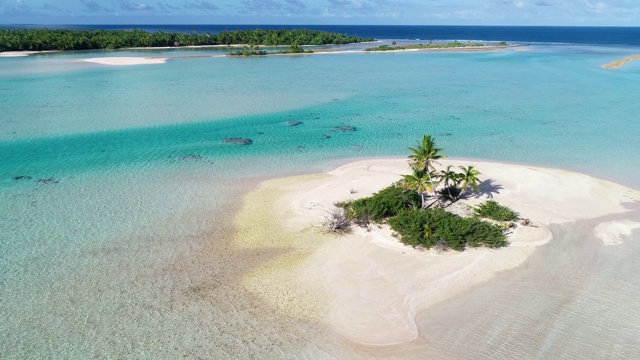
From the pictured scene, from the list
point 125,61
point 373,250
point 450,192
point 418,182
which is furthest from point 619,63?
point 125,61

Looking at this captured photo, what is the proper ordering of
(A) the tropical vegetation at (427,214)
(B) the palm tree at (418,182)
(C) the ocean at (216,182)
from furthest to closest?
1. (B) the palm tree at (418,182)
2. (A) the tropical vegetation at (427,214)
3. (C) the ocean at (216,182)

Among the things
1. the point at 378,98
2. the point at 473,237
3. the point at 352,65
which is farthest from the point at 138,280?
the point at 352,65

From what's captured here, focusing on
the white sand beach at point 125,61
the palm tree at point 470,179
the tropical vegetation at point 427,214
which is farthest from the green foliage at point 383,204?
the white sand beach at point 125,61

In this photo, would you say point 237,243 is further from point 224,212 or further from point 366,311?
point 366,311

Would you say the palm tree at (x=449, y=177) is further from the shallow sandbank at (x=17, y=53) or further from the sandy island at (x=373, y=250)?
the shallow sandbank at (x=17, y=53)

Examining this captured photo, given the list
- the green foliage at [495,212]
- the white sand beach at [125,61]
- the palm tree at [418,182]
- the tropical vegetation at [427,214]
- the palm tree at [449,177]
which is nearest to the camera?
the tropical vegetation at [427,214]
